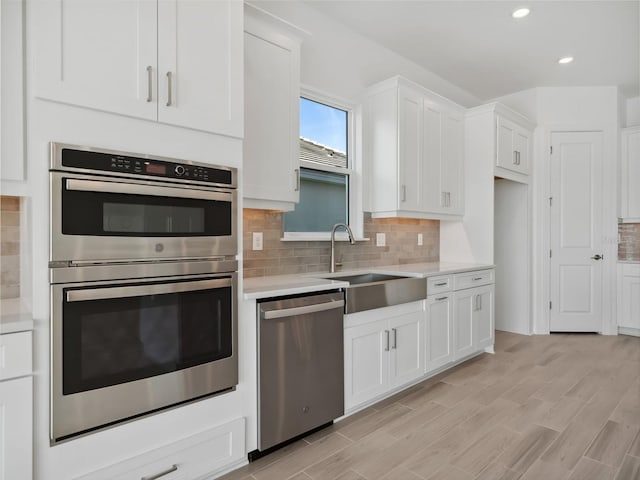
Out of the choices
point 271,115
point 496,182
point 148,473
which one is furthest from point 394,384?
point 496,182

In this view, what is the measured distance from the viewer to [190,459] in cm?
177

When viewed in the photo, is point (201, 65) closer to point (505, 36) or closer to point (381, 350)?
point (381, 350)

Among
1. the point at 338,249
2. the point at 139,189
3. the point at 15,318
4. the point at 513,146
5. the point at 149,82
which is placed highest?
the point at 513,146

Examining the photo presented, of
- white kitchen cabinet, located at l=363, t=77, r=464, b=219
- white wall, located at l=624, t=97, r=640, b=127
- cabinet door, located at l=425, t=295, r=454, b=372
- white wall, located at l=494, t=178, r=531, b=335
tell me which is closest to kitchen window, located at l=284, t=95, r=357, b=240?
white kitchen cabinet, located at l=363, t=77, r=464, b=219

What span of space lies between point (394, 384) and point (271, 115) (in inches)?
82.6

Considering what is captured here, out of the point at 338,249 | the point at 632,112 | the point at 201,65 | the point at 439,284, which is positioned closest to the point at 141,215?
the point at 201,65

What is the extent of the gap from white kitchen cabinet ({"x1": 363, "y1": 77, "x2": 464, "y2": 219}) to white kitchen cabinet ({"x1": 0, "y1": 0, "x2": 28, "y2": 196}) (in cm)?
266

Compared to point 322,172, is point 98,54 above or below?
above

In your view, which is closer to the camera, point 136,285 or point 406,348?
point 136,285

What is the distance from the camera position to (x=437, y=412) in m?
2.68

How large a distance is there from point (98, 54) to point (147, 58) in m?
0.19

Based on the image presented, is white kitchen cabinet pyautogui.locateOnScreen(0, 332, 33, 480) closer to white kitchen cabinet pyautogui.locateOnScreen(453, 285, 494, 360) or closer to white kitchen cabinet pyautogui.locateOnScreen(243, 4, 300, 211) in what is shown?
white kitchen cabinet pyautogui.locateOnScreen(243, 4, 300, 211)

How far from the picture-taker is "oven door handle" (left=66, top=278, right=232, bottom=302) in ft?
4.83

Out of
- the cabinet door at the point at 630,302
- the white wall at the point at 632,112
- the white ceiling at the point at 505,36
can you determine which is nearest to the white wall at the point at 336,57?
the white ceiling at the point at 505,36
